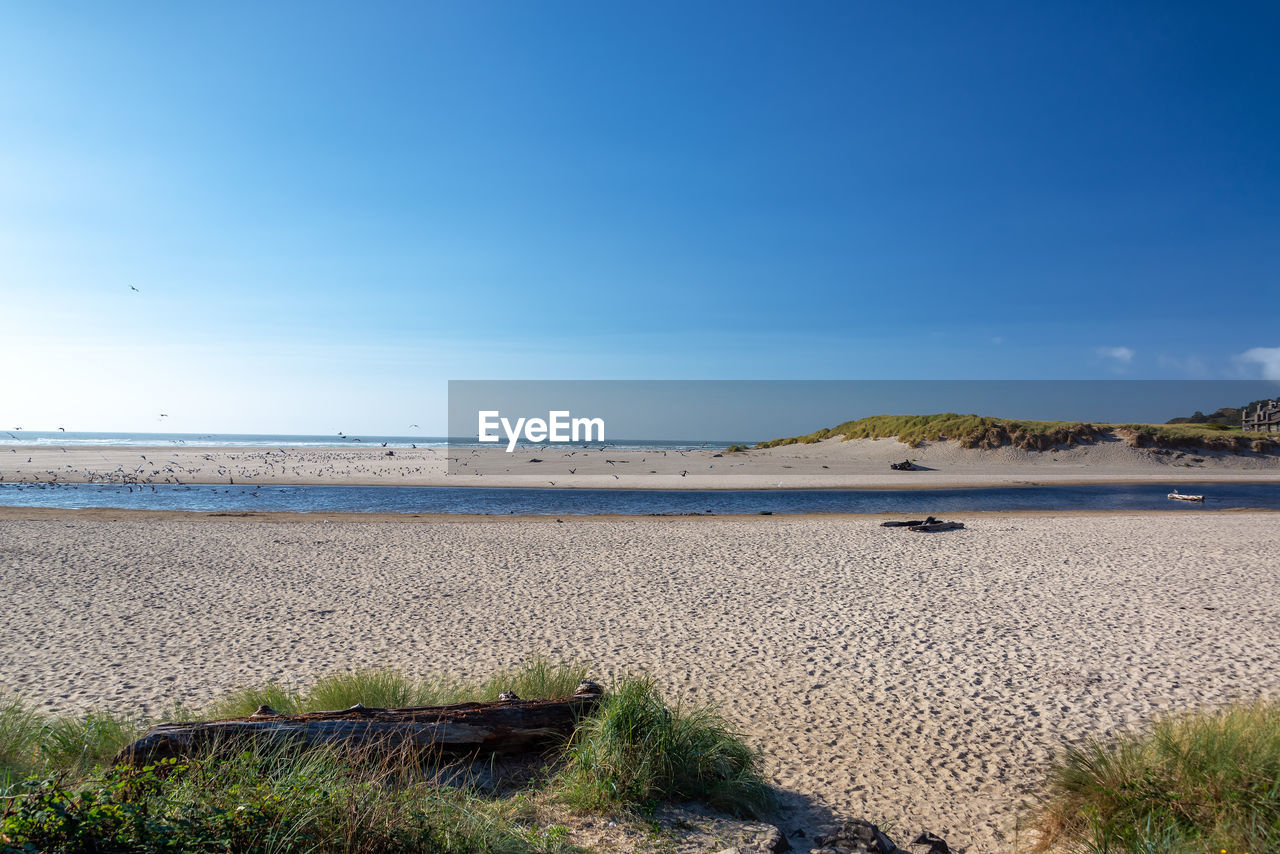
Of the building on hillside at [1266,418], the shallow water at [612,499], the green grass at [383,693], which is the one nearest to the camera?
the green grass at [383,693]

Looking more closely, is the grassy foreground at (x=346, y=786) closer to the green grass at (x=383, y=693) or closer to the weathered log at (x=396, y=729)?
the green grass at (x=383, y=693)

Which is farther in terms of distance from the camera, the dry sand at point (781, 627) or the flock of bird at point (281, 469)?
the flock of bird at point (281, 469)

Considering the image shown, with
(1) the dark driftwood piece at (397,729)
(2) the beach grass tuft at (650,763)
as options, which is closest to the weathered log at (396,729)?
(1) the dark driftwood piece at (397,729)

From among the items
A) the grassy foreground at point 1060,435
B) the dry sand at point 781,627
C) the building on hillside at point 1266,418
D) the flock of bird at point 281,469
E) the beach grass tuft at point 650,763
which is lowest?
the dry sand at point 781,627

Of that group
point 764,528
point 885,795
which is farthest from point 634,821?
point 764,528

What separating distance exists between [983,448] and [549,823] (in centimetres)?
4476

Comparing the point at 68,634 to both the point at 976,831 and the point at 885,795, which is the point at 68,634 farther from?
the point at 976,831

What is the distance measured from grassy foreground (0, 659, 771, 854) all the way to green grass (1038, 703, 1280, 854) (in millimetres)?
1974

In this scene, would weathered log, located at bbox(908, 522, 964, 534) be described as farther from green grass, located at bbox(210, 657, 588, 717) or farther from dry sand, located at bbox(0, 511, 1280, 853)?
green grass, located at bbox(210, 657, 588, 717)

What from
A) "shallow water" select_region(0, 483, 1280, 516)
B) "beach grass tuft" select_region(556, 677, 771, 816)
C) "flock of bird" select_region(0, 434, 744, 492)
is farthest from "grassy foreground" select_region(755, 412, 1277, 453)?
"beach grass tuft" select_region(556, 677, 771, 816)

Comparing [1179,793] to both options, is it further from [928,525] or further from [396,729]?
[928,525]

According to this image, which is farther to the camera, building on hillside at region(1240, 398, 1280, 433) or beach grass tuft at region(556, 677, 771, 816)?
building on hillside at region(1240, 398, 1280, 433)

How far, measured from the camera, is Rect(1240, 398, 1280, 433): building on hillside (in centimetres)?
4919

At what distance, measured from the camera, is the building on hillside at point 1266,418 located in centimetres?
4919
